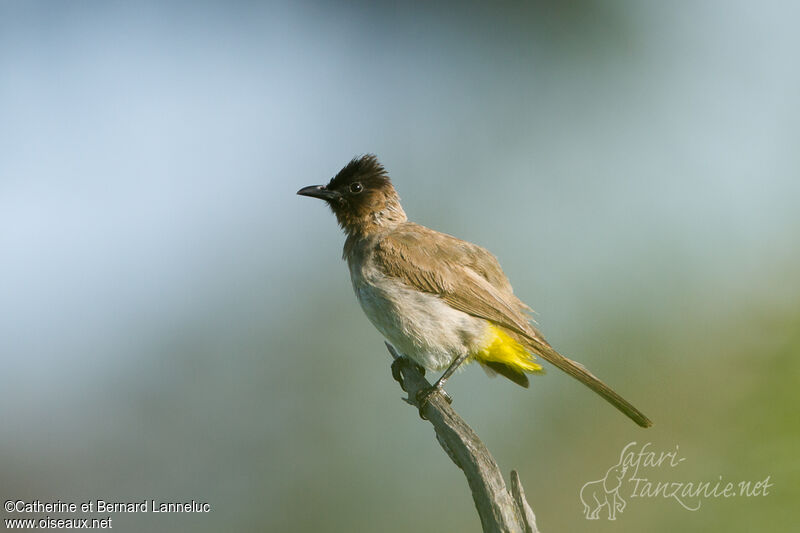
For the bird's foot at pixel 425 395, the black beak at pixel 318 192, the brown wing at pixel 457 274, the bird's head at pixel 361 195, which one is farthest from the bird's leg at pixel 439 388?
the black beak at pixel 318 192

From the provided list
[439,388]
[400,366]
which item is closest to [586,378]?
[439,388]

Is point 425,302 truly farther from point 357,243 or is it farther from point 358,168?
point 358,168

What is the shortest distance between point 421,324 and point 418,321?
0.02m

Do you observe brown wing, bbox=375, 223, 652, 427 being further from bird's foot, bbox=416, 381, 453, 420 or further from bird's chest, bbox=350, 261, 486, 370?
bird's foot, bbox=416, 381, 453, 420

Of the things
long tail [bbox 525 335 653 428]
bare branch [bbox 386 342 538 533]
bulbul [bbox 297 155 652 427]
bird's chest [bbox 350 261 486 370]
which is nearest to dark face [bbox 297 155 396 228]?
bulbul [bbox 297 155 652 427]

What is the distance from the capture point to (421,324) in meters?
3.59

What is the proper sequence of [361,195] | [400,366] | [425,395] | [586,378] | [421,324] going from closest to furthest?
[586,378] < [425,395] < [421,324] < [400,366] < [361,195]

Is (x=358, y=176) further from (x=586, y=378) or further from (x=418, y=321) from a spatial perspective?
(x=586, y=378)

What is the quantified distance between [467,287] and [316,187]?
1115 mm

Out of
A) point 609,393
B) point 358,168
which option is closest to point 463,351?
point 609,393

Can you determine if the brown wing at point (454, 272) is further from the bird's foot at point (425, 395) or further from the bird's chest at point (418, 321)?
the bird's foot at point (425, 395)

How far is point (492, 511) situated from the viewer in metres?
2.29

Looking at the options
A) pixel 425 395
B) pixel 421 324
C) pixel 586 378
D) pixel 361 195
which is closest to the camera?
pixel 586 378

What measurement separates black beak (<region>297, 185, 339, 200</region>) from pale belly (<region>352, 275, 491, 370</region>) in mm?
684
